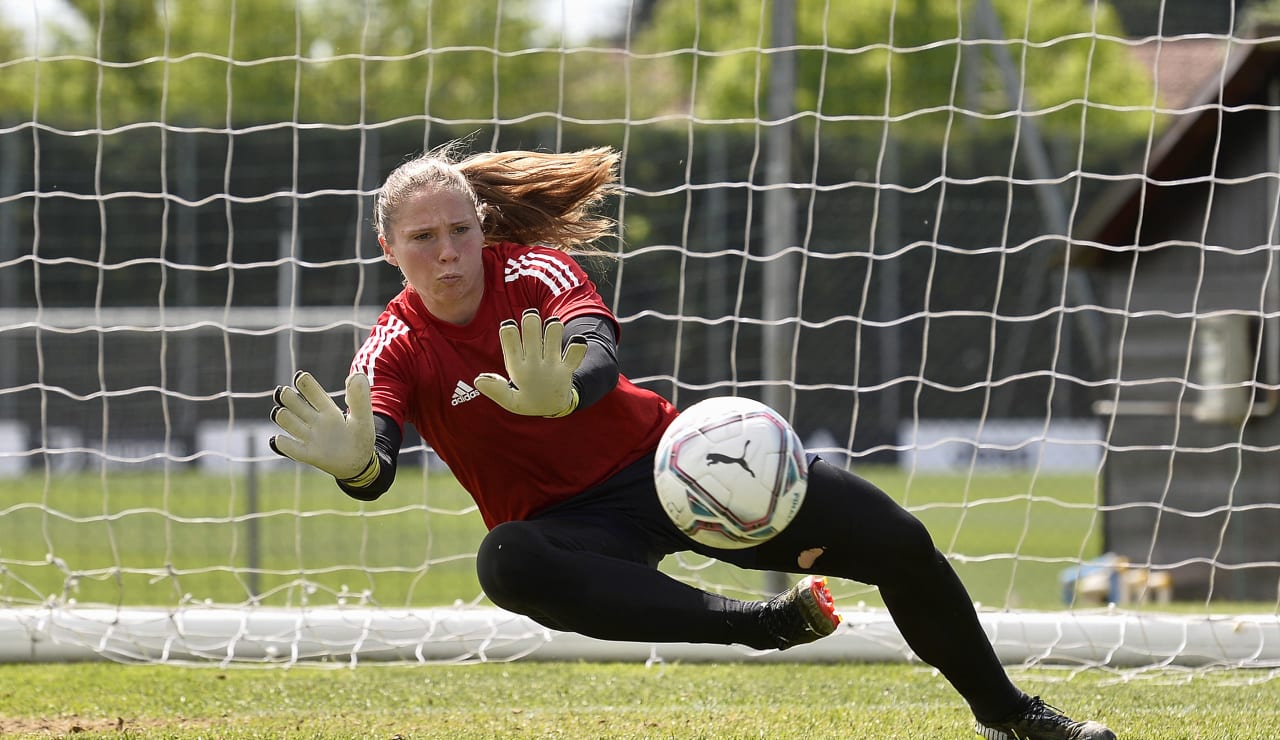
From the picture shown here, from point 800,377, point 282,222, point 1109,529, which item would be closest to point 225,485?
point 282,222

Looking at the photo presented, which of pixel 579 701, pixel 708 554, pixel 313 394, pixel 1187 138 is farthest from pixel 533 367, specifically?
pixel 1187 138

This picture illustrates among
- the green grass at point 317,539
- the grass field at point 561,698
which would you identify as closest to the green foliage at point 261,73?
Answer: the green grass at point 317,539

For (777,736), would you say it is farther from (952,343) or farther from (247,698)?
(952,343)

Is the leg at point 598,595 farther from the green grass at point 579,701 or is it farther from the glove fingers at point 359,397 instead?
the green grass at point 579,701

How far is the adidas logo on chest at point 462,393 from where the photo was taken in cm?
396

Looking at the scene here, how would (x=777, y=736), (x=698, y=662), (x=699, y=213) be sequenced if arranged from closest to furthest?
(x=777, y=736), (x=698, y=662), (x=699, y=213)

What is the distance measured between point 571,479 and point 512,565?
46cm

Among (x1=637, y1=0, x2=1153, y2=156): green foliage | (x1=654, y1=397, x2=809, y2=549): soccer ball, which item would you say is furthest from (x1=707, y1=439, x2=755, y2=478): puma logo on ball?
(x1=637, y1=0, x2=1153, y2=156): green foliage

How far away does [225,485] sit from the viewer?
55.0 ft

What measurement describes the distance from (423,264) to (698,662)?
2.87 metres

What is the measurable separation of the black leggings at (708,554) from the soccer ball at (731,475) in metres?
0.17

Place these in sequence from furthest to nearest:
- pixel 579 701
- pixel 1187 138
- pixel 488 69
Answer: pixel 488 69 → pixel 1187 138 → pixel 579 701

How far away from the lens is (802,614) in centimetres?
358

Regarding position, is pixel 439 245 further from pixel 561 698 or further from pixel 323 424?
pixel 561 698
